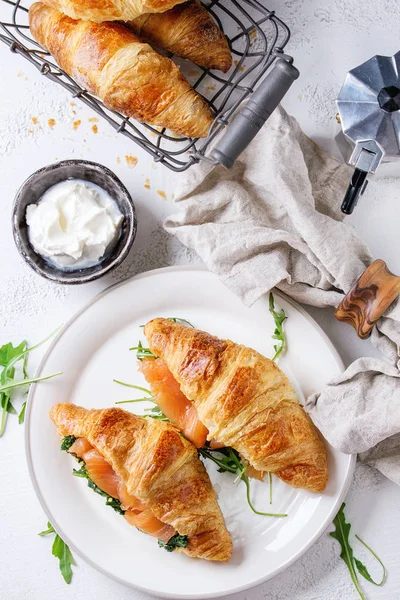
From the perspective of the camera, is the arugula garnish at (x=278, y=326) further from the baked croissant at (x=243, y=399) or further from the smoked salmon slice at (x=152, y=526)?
the smoked salmon slice at (x=152, y=526)

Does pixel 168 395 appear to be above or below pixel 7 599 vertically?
above

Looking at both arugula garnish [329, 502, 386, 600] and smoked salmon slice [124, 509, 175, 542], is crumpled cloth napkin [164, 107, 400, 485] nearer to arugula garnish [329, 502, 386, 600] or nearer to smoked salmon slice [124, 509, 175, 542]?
arugula garnish [329, 502, 386, 600]

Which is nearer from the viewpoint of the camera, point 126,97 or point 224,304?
point 126,97

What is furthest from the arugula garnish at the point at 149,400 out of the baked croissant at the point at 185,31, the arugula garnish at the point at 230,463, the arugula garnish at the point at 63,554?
the baked croissant at the point at 185,31

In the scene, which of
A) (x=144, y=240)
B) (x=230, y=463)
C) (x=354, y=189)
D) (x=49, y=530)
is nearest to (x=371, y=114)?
(x=354, y=189)

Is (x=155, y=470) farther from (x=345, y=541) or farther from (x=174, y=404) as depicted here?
(x=345, y=541)

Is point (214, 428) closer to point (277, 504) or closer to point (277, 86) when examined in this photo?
point (277, 504)

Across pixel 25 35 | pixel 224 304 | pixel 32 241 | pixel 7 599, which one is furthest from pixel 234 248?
pixel 7 599
